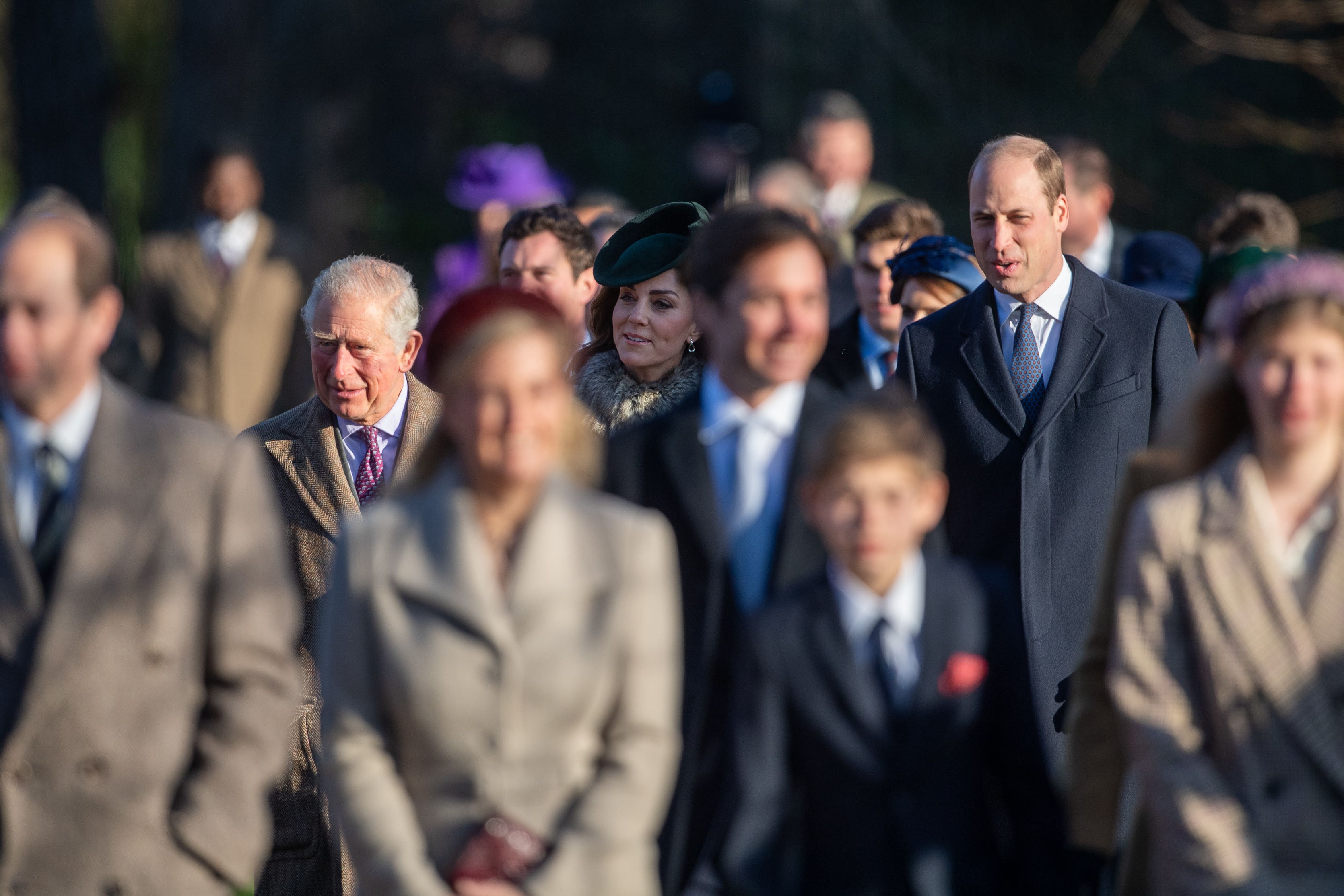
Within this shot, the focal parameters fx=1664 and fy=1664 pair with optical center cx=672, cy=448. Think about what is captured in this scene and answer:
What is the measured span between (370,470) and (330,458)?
0.43ft

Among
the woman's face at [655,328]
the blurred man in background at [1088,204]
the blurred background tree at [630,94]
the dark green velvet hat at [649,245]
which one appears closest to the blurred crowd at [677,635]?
the woman's face at [655,328]

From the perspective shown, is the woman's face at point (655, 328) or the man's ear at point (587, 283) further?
the man's ear at point (587, 283)

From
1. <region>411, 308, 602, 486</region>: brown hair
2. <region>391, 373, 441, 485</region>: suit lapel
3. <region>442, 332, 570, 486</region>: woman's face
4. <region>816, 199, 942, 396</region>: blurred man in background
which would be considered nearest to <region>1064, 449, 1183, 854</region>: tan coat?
<region>411, 308, 602, 486</region>: brown hair

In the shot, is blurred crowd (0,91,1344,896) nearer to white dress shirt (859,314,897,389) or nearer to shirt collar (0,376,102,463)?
shirt collar (0,376,102,463)

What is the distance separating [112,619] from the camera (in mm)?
3199

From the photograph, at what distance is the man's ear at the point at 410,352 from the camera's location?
4.91 metres

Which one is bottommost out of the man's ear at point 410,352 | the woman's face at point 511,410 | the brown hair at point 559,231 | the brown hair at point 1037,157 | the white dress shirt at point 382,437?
the white dress shirt at point 382,437

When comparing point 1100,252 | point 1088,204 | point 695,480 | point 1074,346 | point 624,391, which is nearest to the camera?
point 695,480

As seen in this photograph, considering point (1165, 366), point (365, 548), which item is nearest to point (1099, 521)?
point (1165, 366)

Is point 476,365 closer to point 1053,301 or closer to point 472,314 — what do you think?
point 472,314

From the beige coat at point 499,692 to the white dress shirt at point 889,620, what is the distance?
347 millimetres

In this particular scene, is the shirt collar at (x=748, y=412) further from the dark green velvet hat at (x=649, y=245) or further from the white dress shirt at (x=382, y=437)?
the white dress shirt at (x=382, y=437)

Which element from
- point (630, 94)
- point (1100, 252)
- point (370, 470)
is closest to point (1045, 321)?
point (370, 470)

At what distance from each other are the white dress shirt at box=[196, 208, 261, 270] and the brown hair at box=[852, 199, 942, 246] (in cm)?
484
